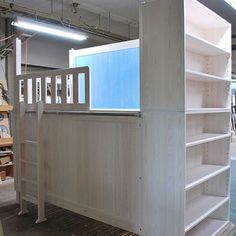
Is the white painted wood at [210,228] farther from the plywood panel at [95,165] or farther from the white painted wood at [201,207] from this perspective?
the plywood panel at [95,165]

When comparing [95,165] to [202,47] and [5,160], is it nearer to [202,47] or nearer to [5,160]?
[202,47]

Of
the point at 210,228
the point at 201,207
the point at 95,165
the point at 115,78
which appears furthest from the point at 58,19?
the point at 210,228

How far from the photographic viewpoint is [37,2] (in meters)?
5.25

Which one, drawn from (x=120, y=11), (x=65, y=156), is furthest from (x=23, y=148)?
(x=120, y=11)

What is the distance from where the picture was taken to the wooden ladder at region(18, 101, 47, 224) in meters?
3.24

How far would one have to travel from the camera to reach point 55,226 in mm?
3137

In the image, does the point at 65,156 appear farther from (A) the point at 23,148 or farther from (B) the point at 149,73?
(B) the point at 149,73

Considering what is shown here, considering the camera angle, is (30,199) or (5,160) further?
(5,160)

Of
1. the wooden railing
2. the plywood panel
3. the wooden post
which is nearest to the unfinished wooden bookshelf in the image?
the plywood panel

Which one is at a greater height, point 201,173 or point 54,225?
point 201,173

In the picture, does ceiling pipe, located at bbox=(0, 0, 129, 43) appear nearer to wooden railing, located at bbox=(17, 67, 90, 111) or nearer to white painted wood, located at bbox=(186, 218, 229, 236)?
wooden railing, located at bbox=(17, 67, 90, 111)

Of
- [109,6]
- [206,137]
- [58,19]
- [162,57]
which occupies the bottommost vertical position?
[206,137]

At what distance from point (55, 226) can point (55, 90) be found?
1491mm

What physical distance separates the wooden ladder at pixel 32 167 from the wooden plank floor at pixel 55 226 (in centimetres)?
12
